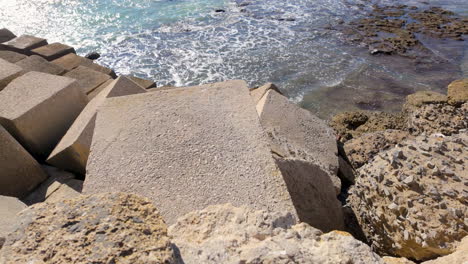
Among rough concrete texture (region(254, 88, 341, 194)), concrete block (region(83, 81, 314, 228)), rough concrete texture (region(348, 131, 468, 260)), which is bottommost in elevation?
rough concrete texture (region(254, 88, 341, 194))

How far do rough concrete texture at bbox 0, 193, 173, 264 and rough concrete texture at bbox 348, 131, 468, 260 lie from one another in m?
1.69

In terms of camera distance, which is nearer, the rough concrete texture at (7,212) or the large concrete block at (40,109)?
the rough concrete texture at (7,212)

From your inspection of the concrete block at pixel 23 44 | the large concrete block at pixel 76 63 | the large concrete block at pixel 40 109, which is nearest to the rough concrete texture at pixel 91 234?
the large concrete block at pixel 40 109

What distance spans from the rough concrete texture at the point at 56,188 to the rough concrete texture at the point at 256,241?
1470mm

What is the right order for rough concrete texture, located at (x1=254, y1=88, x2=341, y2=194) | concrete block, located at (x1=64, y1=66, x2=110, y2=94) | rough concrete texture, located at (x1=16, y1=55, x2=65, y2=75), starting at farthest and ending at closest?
rough concrete texture, located at (x1=16, y1=55, x2=65, y2=75) < concrete block, located at (x1=64, y1=66, x2=110, y2=94) < rough concrete texture, located at (x1=254, y1=88, x2=341, y2=194)

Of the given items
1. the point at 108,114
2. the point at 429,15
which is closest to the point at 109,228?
the point at 108,114

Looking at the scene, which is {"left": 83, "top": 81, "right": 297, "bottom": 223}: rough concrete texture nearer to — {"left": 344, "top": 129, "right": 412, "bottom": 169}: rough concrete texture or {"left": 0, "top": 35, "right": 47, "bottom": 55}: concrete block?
{"left": 344, "top": 129, "right": 412, "bottom": 169}: rough concrete texture

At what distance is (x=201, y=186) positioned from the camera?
1977 millimetres

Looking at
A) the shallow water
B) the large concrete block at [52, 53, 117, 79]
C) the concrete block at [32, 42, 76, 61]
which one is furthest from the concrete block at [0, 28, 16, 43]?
the shallow water

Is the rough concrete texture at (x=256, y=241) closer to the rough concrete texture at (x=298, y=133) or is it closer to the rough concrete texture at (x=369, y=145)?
the rough concrete texture at (x=298, y=133)

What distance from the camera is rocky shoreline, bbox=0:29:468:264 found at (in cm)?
125

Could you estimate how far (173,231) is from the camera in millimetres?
1558

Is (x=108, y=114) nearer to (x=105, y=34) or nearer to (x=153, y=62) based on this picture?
(x=153, y=62)

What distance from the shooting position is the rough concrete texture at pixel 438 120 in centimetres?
426
